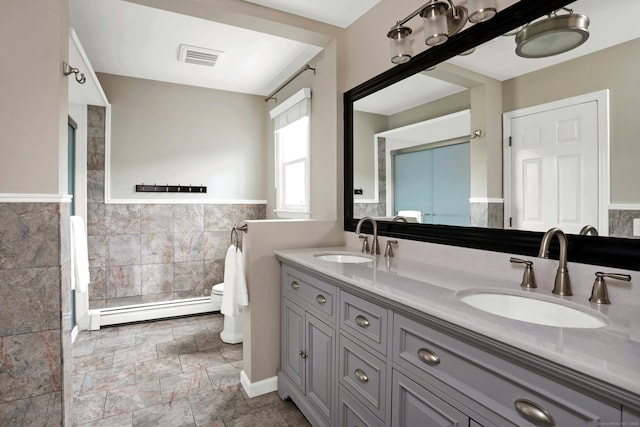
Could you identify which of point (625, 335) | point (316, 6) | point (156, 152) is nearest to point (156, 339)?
point (156, 152)

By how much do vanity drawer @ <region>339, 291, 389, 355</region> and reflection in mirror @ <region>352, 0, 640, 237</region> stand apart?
0.67 m

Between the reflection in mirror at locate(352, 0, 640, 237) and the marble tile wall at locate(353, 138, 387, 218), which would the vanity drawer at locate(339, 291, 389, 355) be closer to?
the reflection in mirror at locate(352, 0, 640, 237)

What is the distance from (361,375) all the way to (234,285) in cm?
118

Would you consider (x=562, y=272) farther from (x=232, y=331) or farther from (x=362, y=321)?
(x=232, y=331)

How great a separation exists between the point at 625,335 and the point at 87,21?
337cm

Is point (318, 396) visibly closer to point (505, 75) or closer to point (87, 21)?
point (505, 75)

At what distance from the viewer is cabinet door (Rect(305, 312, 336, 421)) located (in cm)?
166

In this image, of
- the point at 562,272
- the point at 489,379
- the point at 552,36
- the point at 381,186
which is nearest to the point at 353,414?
the point at 489,379

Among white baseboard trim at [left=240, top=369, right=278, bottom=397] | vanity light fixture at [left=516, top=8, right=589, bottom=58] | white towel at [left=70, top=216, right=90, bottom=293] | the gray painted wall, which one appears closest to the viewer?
vanity light fixture at [left=516, top=8, right=589, bottom=58]

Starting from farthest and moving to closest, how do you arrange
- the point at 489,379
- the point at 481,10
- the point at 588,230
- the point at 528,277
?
the point at 481,10 < the point at 528,277 < the point at 588,230 < the point at 489,379

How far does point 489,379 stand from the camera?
2.96 ft

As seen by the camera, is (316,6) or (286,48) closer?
(316,6)

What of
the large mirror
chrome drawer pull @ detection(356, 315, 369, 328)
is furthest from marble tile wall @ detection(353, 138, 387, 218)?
chrome drawer pull @ detection(356, 315, 369, 328)

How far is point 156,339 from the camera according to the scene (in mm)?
3105
